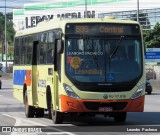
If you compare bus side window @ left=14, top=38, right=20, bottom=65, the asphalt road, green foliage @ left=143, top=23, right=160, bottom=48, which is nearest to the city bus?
the asphalt road

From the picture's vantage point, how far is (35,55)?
19.9m

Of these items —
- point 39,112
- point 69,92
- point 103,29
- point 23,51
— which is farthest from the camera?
point 23,51

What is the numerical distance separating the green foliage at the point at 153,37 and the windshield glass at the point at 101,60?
5944 centimetres

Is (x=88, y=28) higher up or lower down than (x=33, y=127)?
higher up

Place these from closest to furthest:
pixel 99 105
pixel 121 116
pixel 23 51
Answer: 1. pixel 99 105
2. pixel 121 116
3. pixel 23 51

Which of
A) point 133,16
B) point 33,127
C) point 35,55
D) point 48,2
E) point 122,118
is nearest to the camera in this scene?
point 33,127

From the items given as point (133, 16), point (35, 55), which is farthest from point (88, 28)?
point (133, 16)

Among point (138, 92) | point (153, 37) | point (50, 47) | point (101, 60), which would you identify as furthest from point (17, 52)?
point (153, 37)

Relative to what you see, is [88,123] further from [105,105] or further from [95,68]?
[95,68]

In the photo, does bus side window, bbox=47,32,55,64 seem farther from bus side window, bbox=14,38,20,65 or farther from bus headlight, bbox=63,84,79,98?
bus side window, bbox=14,38,20,65

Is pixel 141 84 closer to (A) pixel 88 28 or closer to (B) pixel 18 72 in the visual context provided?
(A) pixel 88 28

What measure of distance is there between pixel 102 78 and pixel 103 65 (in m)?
0.38

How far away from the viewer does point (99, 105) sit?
54.6 feet

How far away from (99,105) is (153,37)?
61.0 meters
